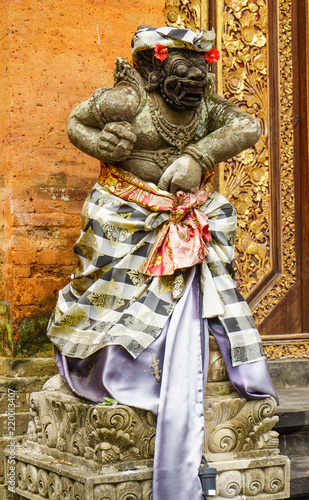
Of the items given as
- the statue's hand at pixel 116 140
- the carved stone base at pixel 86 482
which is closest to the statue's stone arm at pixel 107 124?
the statue's hand at pixel 116 140

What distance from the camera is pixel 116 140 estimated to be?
3691mm

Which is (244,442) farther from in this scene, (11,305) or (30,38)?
(30,38)

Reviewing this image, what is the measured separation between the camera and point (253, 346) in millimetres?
3654

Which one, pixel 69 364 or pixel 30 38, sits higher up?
pixel 30 38

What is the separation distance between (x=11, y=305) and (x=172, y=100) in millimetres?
1534

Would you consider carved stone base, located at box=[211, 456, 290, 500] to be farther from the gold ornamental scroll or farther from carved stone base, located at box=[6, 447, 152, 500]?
the gold ornamental scroll

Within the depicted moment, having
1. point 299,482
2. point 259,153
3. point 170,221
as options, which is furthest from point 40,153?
point 299,482

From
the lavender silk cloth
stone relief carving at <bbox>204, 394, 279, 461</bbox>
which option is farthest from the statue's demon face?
stone relief carving at <bbox>204, 394, 279, 461</bbox>

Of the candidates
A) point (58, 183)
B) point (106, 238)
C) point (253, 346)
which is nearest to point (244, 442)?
point (253, 346)

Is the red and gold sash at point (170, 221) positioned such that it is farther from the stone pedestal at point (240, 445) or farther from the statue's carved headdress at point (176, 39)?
the statue's carved headdress at point (176, 39)

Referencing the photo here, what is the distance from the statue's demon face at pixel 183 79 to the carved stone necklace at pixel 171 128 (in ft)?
0.23

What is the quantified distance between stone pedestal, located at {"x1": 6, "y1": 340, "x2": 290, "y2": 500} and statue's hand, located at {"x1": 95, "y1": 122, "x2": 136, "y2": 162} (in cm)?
105

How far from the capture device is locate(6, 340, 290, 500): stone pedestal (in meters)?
3.35

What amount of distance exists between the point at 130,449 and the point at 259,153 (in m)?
2.65
